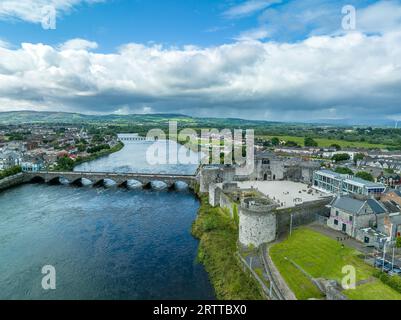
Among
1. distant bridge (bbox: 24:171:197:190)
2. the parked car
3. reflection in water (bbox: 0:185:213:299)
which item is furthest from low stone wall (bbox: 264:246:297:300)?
distant bridge (bbox: 24:171:197:190)

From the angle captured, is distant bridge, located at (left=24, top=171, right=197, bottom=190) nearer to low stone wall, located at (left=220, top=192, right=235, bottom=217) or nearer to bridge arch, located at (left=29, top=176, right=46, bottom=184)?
bridge arch, located at (left=29, top=176, right=46, bottom=184)

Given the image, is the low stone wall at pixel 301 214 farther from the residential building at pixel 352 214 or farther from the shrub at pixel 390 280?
the shrub at pixel 390 280

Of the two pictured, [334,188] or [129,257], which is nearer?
[129,257]

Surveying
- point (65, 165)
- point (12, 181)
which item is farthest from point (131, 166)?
point (12, 181)

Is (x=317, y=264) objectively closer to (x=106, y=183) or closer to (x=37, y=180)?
(x=106, y=183)

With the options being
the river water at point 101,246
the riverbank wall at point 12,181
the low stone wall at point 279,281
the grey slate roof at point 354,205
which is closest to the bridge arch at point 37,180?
the riverbank wall at point 12,181
